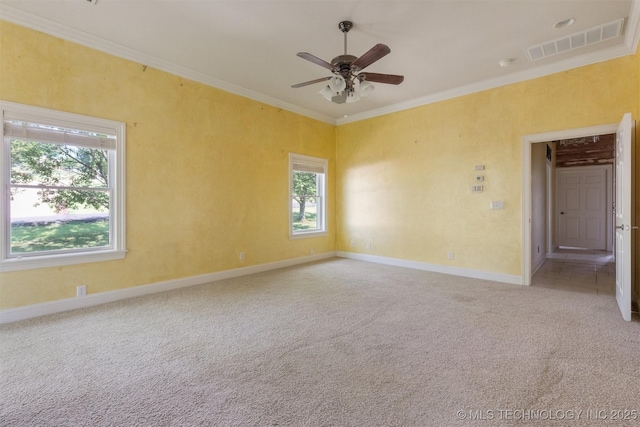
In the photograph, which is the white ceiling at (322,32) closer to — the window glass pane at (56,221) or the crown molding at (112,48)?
the crown molding at (112,48)

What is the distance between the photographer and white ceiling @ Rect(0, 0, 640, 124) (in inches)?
114

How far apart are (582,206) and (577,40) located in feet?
19.5

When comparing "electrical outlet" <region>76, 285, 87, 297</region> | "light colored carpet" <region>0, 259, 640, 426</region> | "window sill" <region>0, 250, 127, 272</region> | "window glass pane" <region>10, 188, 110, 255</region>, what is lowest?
"light colored carpet" <region>0, 259, 640, 426</region>

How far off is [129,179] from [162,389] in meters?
2.81

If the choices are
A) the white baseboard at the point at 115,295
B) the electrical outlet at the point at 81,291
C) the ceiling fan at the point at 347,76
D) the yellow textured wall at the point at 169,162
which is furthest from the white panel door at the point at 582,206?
the electrical outlet at the point at 81,291

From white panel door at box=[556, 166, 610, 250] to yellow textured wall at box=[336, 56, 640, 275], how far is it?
16.3 ft

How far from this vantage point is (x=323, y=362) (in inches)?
89.3

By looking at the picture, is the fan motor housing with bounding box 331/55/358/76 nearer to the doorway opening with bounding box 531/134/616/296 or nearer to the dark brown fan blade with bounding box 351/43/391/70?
the dark brown fan blade with bounding box 351/43/391/70

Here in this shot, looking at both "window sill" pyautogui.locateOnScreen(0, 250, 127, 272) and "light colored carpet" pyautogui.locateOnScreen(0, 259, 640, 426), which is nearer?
"light colored carpet" pyautogui.locateOnScreen(0, 259, 640, 426)

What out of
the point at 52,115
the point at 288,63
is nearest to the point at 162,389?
the point at 52,115

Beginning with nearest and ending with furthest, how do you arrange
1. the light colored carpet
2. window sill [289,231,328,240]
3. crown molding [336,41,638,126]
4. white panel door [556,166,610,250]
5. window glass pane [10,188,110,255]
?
Result: the light colored carpet < window glass pane [10,188,110,255] < crown molding [336,41,638,126] < window sill [289,231,328,240] < white panel door [556,166,610,250]

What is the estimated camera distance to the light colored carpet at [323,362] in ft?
5.68

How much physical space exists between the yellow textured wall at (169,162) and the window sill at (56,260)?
6 cm

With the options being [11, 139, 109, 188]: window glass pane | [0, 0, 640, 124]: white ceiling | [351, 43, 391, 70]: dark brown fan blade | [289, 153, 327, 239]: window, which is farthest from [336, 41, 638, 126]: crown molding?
[11, 139, 109, 188]: window glass pane
